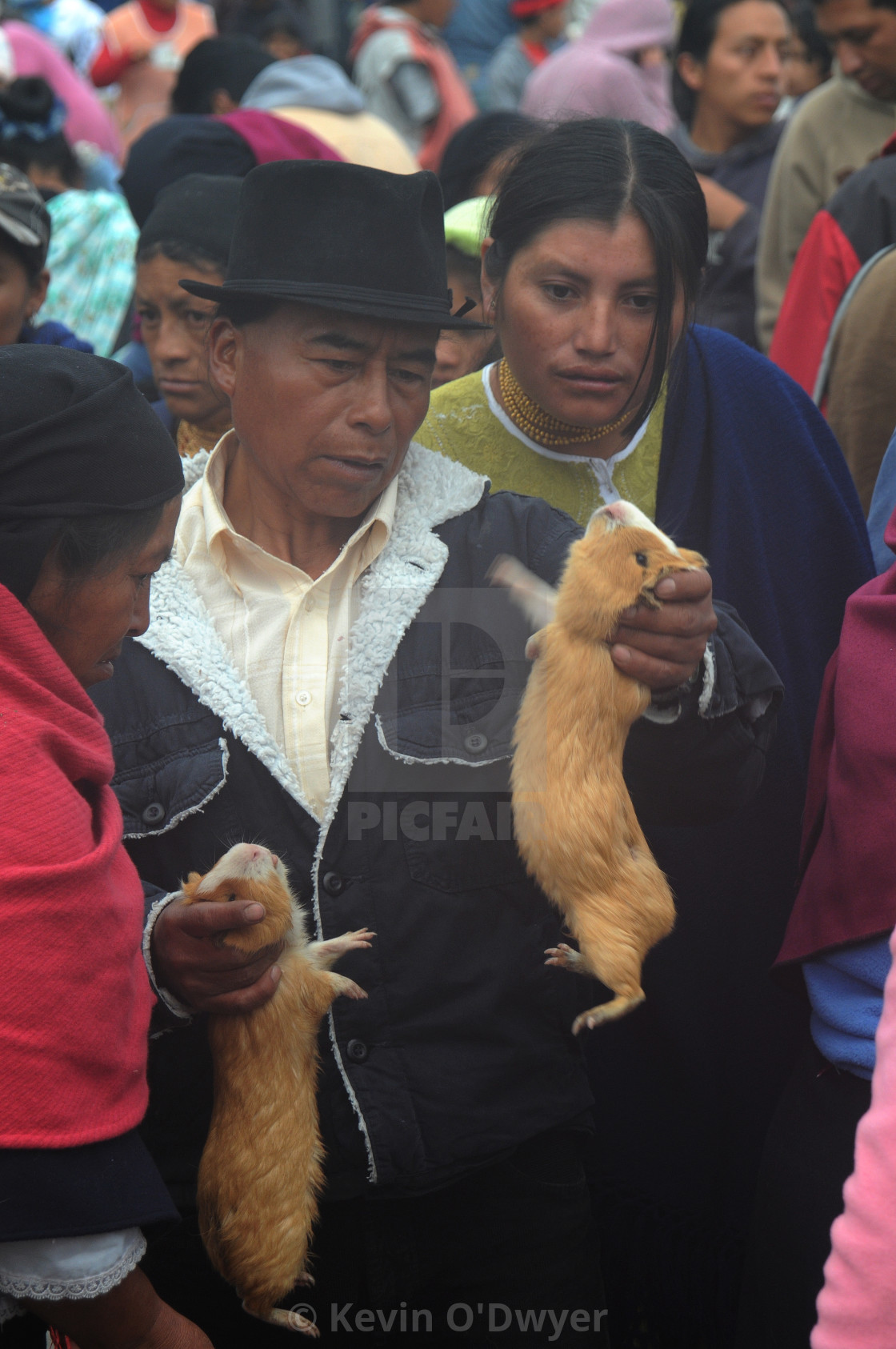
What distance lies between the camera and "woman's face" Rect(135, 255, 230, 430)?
322cm

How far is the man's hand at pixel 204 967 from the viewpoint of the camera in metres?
1.68

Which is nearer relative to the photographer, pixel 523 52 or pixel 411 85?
pixel 411 85

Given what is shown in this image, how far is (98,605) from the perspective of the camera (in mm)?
1613

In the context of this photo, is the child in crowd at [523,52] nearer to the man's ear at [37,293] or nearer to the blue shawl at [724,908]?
the man's ear at [37,293]

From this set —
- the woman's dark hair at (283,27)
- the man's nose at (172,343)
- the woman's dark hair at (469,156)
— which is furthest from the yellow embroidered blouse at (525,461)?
the woman's dark hair at (283,27)

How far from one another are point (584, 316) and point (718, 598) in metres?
0.69

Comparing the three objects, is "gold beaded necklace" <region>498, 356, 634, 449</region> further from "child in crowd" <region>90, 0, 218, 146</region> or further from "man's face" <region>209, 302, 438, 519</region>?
"child in crowd" <region>90, 0, 218, 146</region>

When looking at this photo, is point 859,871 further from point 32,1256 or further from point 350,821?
point 32,1256

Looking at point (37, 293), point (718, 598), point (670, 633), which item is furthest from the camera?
point (37, 293)

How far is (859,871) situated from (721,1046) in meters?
1.04

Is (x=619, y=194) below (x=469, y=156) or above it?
above

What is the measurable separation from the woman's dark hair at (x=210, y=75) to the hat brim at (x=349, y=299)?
13.4ft

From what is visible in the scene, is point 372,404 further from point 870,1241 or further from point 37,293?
point 37,293

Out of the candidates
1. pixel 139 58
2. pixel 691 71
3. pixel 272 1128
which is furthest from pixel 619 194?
pixel 139 58
